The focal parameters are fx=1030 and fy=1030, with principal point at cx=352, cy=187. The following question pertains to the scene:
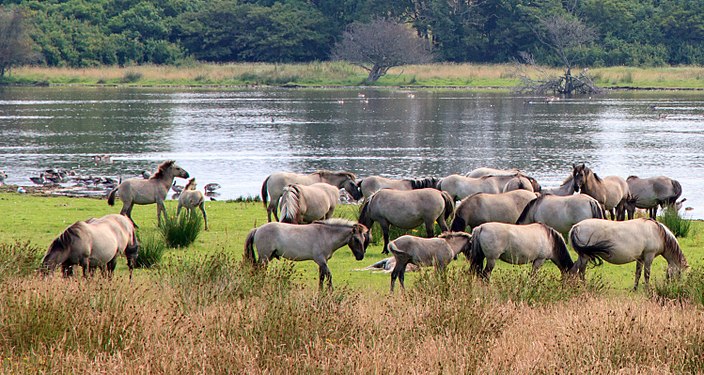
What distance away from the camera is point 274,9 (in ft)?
321

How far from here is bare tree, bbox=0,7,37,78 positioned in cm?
8581

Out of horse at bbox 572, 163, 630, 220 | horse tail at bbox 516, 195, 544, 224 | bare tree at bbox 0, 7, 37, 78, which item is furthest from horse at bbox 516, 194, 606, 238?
bare tree at bbox 0, 7, 37, 78

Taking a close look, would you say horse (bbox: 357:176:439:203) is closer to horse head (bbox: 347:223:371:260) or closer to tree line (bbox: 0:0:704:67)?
horse head (bbox: 347:223:371:260)

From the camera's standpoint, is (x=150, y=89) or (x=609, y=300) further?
(x=150, y=89)

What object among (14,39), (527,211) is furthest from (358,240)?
(14,39)

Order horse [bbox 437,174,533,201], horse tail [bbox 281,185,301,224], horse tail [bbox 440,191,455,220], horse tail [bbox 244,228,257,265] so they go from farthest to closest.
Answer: horse [bbox 437,174,533,201]
horse tail [bbox 440,191,455,220]
horse tail [bbox 281,185,301,224]
horse tail [bbox 244,228,257,265]

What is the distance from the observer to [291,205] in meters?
15.5

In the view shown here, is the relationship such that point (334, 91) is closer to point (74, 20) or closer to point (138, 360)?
point (74, 20)

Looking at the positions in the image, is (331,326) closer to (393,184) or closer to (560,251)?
(560,251)

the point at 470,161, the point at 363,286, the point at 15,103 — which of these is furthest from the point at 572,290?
the point at 15,103

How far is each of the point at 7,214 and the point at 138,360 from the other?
12145 millimetres

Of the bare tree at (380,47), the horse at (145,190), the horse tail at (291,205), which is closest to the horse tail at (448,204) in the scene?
the horse tail at (291,205)

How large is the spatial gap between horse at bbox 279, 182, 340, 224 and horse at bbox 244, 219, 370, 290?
247cm

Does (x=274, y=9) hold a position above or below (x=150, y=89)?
above
